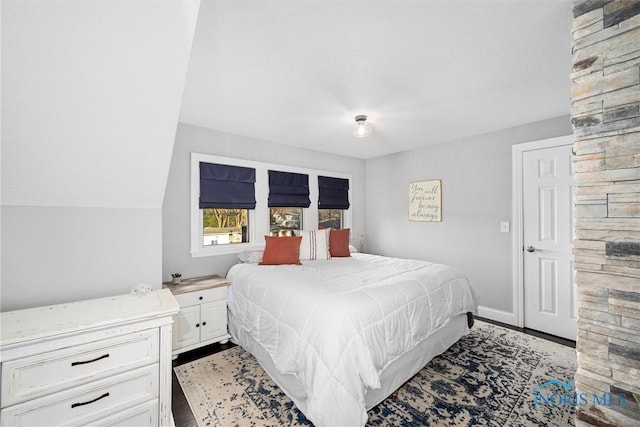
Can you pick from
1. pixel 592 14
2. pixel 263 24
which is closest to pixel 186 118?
pixel 263 24

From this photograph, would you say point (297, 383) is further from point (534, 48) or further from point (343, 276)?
point (534, 48)

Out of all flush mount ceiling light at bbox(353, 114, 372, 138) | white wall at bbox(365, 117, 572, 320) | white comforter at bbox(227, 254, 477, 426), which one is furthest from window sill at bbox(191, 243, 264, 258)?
white wall at bbox(365, 117, 572, 320)

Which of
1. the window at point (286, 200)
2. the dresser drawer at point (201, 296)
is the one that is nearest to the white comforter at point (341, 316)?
the dresser drawer at point (201, 296)

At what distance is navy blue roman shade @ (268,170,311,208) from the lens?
12.1 ft

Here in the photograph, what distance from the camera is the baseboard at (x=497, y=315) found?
10.5 feet

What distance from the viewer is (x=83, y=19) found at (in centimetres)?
107

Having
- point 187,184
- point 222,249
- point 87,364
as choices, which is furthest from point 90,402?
point 187,184

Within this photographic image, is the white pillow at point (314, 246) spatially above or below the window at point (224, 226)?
below

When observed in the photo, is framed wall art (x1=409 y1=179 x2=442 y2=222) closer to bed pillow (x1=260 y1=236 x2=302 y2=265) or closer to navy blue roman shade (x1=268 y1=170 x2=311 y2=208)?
navy blue roman shade (x1=268 y1=170 x2=311 y2=208)

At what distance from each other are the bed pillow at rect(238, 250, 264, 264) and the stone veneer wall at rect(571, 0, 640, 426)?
2.72 meters

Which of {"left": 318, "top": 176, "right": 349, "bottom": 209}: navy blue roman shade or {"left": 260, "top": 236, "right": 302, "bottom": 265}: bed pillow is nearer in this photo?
{"left": 260, "top": 236, "right": 302, "bottom": 265}: bed pillow

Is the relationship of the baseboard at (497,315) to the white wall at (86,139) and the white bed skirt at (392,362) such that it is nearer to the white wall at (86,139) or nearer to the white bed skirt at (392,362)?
the white bed skirt at (392,362)

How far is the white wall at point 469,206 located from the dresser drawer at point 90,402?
3628mm

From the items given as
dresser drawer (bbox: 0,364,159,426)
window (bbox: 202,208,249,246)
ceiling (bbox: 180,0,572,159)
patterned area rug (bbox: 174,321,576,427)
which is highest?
ceiling (bbox: 180,0,572,159)
